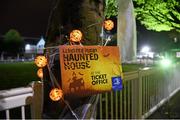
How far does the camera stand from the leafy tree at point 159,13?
20.9 m

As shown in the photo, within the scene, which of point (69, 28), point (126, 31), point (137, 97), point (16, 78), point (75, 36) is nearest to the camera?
point (75, 36)

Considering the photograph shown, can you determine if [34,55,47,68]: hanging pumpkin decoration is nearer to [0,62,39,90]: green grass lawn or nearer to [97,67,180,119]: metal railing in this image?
[97,67,180,119]: metal railing

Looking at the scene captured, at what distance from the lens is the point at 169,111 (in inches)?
322

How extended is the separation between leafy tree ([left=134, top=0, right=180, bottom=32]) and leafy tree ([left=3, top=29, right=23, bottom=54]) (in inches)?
2165

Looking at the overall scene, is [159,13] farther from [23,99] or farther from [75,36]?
[23,99]

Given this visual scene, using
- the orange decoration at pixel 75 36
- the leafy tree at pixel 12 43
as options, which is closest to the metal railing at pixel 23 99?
the orange decoration at pixel 75 36

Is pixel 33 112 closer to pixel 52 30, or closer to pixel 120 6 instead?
pixel 52 30

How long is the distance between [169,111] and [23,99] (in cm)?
567

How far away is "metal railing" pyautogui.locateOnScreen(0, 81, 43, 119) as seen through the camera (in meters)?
2.94

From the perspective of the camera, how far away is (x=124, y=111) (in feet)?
19.4

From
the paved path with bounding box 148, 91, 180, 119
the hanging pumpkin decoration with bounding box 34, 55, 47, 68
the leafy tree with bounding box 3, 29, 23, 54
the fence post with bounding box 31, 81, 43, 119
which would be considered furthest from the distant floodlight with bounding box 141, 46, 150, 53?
the hanging pumpkin decoration with bounding box 34, 55, 47, 68

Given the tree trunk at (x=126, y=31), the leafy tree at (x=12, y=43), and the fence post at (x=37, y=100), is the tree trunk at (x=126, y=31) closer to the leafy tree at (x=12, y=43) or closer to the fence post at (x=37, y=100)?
the fence post at (x=37, y=100)

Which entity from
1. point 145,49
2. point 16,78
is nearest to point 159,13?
point 16,78

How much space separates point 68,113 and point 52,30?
0.82 meters
